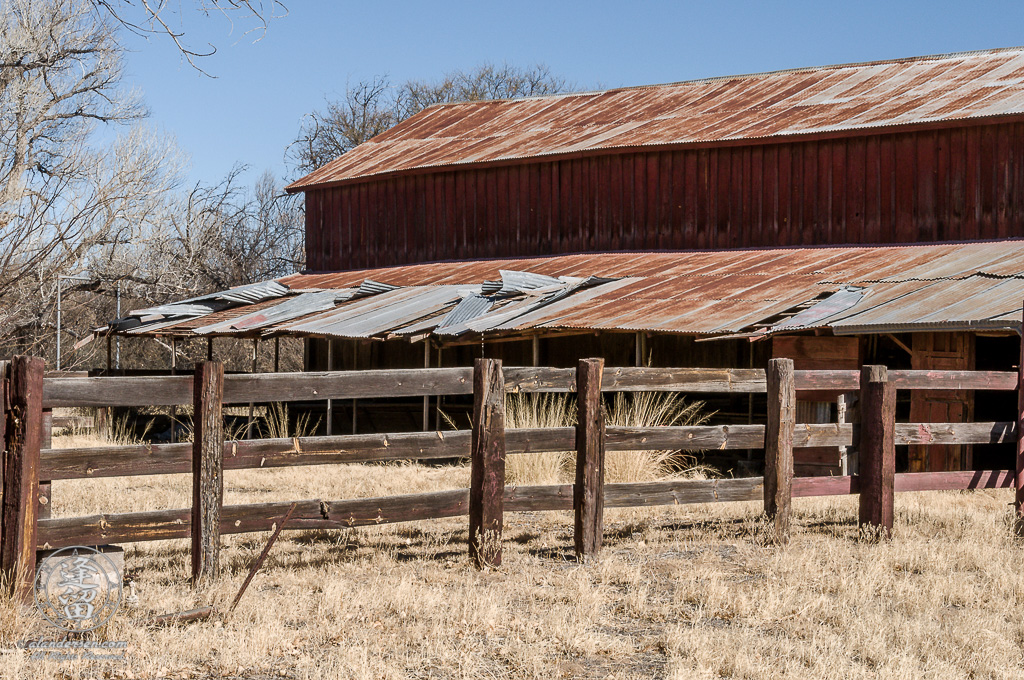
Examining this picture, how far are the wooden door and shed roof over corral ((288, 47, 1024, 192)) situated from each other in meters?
5.27

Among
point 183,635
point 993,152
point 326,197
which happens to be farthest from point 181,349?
point 183,635

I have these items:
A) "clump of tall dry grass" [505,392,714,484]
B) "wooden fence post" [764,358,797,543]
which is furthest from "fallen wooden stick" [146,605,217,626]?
"clump of tall dry grass" [505,392,714,484]

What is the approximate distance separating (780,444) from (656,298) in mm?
8604

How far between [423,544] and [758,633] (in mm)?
3073

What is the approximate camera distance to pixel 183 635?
5.19 m

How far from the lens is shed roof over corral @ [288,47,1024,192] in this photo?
19.1m

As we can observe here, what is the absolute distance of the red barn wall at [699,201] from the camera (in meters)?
17.9

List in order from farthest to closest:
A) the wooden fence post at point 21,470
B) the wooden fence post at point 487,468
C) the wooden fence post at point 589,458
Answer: the wooden fence post at point 589,458, the wooden fence post at point 487,468, the wooden fence post at point 21,470

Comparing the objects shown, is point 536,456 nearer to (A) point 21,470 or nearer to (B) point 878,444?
(B) point 878,444

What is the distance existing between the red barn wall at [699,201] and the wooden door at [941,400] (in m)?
4.31

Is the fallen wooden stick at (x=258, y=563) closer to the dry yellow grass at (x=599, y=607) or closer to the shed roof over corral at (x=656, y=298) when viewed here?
the dry yellow grass at (x=599, y=607)

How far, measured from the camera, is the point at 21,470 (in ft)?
17.7

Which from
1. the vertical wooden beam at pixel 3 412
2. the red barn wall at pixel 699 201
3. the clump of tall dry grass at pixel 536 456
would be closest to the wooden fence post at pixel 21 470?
the vertical wooden beam at pixel 3 412

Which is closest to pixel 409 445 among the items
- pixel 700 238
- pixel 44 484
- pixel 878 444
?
pixel 44 484
